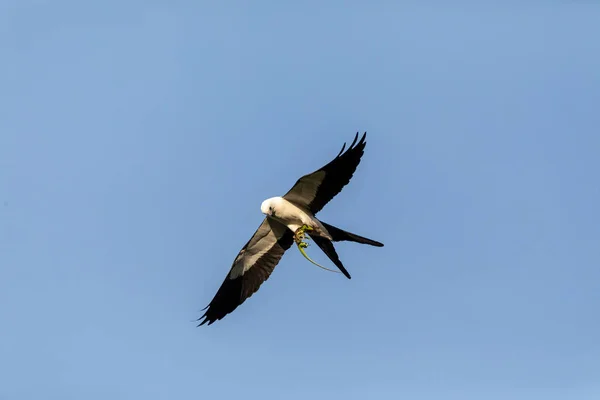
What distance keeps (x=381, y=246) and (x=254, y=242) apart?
2.69 m

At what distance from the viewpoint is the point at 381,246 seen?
42.5 feet

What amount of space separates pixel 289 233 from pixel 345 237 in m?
1.60

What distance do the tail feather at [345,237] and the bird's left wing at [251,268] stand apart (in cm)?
132

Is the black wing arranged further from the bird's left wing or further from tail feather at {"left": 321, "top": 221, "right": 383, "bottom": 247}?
the bird's left wing

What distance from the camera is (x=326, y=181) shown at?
43.5 ft

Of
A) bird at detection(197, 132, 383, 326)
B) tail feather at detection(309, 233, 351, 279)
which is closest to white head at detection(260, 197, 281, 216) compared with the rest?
bird at detection(197, 132, 383, 326)

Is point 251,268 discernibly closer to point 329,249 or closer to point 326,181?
point 329,249

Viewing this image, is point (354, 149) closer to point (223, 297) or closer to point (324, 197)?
point (324, 197)

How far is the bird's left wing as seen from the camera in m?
14.6

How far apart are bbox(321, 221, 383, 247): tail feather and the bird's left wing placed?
1318mm

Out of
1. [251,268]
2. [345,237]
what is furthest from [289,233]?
[345,237]

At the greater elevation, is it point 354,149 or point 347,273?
point 354,149

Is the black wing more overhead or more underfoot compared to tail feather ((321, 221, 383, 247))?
more overhead

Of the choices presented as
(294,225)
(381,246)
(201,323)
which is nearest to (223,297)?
(201,323)
